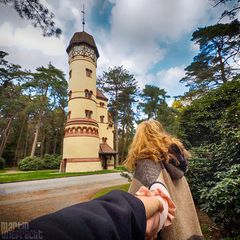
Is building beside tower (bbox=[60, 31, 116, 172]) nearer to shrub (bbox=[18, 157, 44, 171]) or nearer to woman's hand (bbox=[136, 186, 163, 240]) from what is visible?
shrub (bbox=[18, 157, 44, 171])

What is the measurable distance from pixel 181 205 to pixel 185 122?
27.0 ft

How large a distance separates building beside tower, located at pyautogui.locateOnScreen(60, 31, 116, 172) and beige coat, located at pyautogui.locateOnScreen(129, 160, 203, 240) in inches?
788

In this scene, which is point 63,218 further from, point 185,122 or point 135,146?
point 185,122

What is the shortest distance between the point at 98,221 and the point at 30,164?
102ft

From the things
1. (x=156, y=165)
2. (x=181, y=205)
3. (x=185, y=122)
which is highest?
(x=185, y=122)

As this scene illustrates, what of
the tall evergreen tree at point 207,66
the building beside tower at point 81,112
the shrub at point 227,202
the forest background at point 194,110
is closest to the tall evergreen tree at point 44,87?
the forest background at point 194,110

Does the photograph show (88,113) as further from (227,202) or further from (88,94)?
(227,202)

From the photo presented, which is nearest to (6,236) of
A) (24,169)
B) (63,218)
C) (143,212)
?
(63,218)

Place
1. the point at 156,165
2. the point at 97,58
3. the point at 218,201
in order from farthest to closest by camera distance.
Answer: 1. the point at 97,58
2. the point at 218,201
3. the point at 156,165

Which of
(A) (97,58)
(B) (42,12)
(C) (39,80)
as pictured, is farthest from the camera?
(C) (39,80)

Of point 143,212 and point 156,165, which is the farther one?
point 156,165

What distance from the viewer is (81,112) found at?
22500 mm

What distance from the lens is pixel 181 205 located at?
1.89m

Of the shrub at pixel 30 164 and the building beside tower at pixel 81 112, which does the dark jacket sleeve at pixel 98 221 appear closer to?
the building beside tower at pixel 81 112
